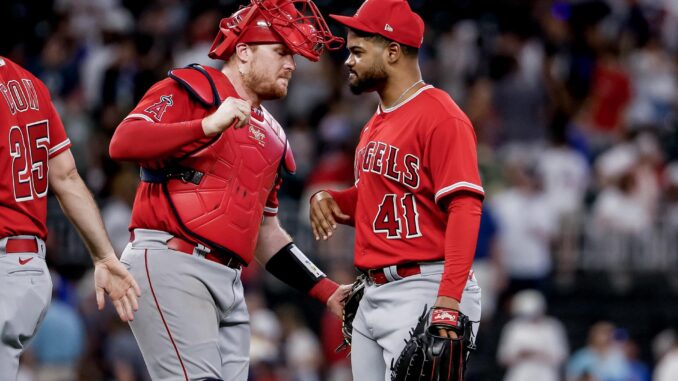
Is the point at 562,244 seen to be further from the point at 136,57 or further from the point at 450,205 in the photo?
the point at 450,205

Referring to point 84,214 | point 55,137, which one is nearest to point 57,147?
point 55,137

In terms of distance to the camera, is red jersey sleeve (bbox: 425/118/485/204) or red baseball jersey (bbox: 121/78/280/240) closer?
red jersey sleeve (bbox: 425/118/485/204)

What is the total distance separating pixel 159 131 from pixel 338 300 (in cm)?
139

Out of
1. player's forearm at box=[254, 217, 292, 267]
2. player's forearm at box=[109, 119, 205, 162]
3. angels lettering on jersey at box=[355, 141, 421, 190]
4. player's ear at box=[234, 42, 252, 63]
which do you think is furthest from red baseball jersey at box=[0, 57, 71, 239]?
angels lettering on jersey at box=[355, 141, 421, 190]

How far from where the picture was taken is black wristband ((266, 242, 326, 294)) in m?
6.70

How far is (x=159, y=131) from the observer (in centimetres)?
577

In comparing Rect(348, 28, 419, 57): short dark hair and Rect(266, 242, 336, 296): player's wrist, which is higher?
Rect(348, 28, 419, 57): short dark hair

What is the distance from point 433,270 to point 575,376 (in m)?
6.78

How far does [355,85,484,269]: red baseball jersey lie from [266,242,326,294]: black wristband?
583 millimetres

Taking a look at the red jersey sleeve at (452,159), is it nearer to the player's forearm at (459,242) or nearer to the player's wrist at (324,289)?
the player's forearm at (459,242)

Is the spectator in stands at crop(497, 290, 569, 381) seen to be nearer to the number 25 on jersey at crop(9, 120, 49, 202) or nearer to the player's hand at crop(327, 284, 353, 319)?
the player's hand at crop(327, 284, 353, 319)

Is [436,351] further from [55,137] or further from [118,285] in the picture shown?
[55,137]

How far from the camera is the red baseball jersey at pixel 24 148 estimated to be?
5.56 metres

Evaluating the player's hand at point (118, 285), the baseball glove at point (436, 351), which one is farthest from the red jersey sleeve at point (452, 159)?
the player's hand at point (118, 285)
